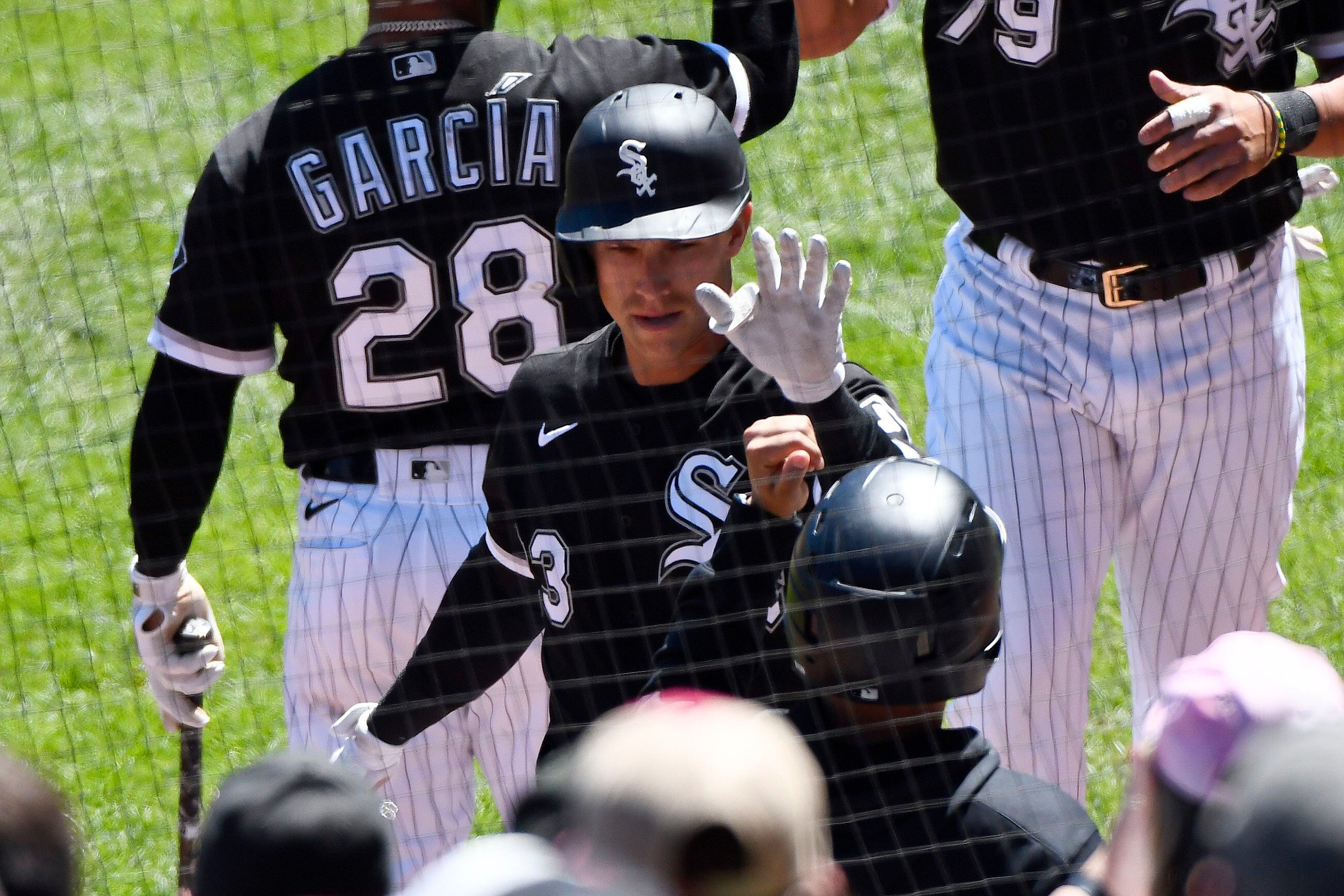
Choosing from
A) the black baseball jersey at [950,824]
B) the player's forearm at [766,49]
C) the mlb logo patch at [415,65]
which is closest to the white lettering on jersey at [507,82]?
the mlb logo patch at [415,65]

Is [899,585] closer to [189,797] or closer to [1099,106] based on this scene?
[1099,106]

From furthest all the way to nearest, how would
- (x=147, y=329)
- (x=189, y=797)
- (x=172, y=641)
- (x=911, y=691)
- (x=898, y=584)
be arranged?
(x=147, y=329)
(x=189, y=797)
(x=172, y=641)
(x=898, y=584)
(x=911, y=691)

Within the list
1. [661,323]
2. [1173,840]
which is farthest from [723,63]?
[1173,840]

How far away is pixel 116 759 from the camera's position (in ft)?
14.8

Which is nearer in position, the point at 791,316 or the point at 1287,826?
the point at 1287,826

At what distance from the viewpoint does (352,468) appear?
3365mm

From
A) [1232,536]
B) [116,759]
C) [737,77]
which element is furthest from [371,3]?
[116,759]

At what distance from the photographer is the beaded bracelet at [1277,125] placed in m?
2.95

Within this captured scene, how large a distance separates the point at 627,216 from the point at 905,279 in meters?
3.37

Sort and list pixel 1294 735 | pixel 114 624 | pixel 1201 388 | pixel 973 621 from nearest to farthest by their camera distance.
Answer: pixel 1294 735 < pixel 973 621 < pixel 1201 388 < pixel 114 624

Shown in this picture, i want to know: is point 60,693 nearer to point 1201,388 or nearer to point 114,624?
point 114,624

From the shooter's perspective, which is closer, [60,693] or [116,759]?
[116,759]

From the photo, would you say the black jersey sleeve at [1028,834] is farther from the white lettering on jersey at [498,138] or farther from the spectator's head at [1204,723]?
the white lettering on jersey at [498,138]

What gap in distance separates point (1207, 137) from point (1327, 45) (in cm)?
52
